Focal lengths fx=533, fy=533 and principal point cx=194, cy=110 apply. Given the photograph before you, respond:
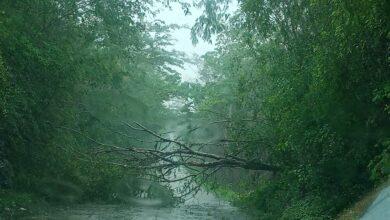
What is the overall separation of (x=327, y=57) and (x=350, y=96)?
1.14m

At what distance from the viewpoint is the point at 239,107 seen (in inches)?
1057

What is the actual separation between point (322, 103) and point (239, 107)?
13840 millimetres

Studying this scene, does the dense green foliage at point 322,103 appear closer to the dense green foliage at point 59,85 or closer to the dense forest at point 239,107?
the dense forest at point 239,107

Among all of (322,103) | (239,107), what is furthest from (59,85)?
(322,103)

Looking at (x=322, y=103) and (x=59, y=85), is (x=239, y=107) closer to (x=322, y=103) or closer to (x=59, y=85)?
(x=59, y=85)

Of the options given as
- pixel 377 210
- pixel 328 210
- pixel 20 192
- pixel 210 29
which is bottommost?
pixel 377 210

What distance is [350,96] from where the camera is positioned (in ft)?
40.7

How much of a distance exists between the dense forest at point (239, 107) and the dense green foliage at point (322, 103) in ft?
0.13

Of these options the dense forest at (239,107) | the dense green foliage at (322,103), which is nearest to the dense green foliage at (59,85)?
the dense forest at (239,107)

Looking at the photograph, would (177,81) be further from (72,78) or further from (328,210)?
(328,210)

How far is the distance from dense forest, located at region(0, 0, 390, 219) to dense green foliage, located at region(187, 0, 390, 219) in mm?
39

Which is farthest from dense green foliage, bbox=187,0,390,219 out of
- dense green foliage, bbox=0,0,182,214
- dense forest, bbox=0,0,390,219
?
dense green foliage, bbox=0,0,182,214

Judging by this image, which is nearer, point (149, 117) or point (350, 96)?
point (350, 96)

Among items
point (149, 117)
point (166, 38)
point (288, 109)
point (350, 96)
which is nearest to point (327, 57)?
point (350, 96)
